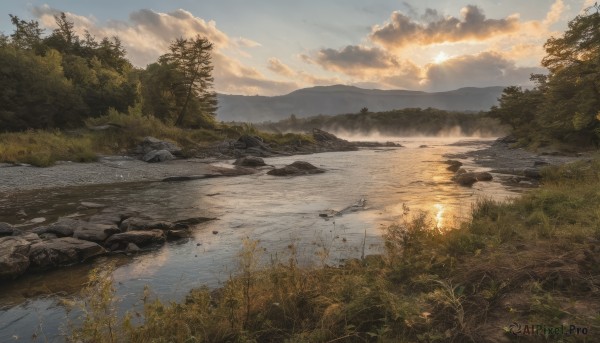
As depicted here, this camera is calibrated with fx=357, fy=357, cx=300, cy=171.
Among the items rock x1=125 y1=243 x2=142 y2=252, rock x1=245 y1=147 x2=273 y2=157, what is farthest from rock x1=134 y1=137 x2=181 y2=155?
rock x1=125 y1=243 x2=142 y2=252

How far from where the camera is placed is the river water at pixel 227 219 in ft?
26.8

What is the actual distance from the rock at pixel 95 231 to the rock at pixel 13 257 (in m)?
1.60

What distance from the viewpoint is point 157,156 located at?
116ft

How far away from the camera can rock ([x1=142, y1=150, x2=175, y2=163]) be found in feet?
113

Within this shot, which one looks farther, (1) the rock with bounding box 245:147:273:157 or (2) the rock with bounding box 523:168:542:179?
(1) the rock with bounding box 245:147:273:157

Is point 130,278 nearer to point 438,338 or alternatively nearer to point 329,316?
point 329,316

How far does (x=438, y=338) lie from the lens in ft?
15.0

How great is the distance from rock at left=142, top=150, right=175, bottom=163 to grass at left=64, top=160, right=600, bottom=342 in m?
30.7

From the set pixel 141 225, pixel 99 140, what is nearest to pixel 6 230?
pixel 141 225

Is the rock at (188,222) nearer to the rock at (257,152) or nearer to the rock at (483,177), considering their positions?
the rock at (483,177)

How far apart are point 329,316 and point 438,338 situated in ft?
5.07

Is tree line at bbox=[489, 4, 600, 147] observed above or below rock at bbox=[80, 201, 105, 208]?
above

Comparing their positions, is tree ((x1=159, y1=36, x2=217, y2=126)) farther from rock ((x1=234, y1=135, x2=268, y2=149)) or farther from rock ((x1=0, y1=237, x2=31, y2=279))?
rock ((x1=0, y1=237, x2=31, y2=279))

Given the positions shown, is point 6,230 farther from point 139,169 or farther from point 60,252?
point 139,169
